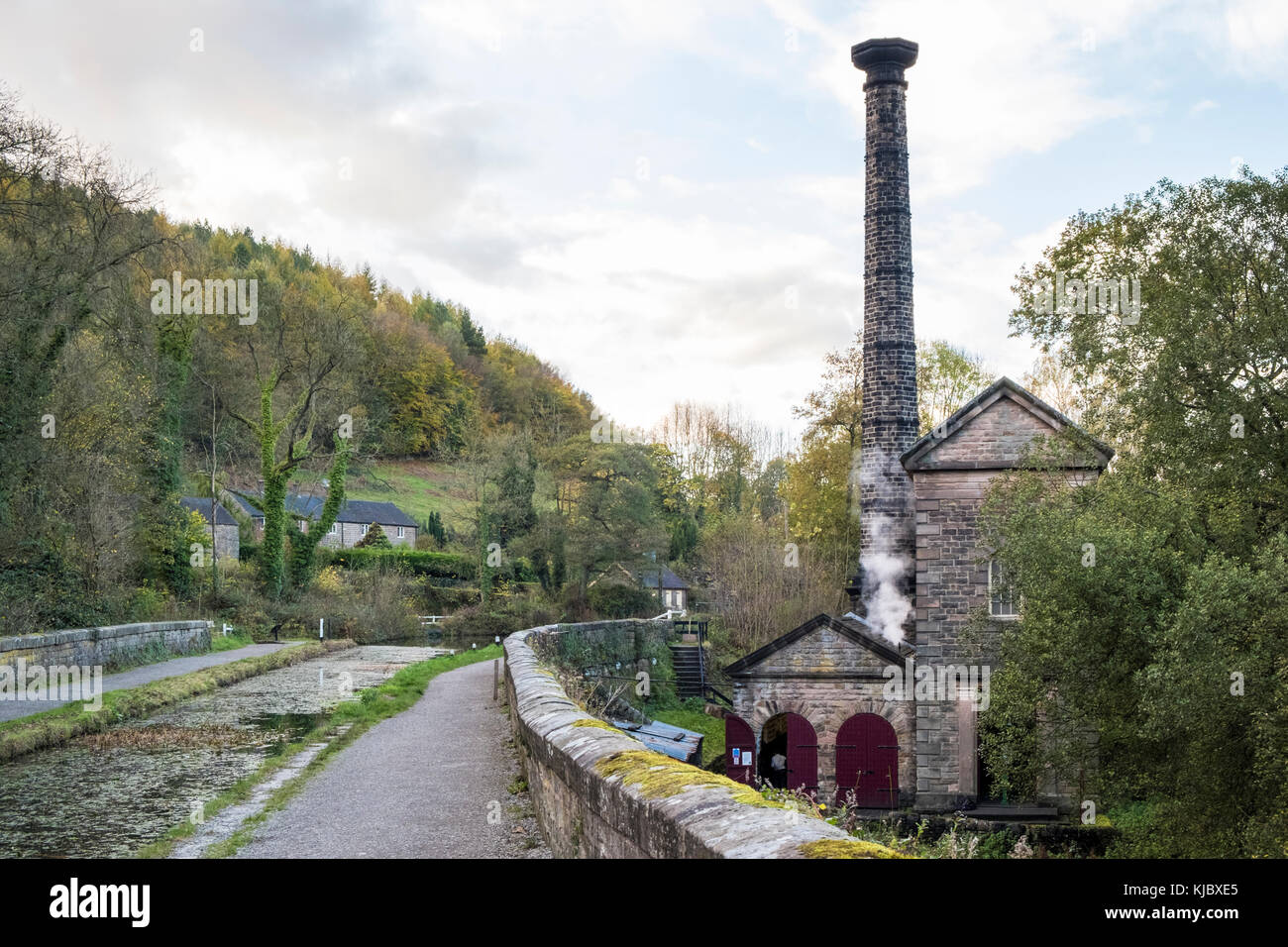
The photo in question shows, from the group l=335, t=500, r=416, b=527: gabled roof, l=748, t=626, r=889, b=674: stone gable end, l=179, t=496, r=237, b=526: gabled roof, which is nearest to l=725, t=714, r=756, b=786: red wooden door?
l=748, t=626, r=889, b=674: stone gable end

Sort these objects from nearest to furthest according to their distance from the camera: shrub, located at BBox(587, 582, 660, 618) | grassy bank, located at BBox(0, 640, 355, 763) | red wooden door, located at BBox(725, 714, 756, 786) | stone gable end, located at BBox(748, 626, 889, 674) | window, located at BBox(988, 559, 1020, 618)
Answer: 1. grassy bank, located at BBox(0, 640, 355, 763)
2. window, located at BBox(988, 559, 1020, 618)
3. stone gable end, located at BBox(748, 626, 889, 674)
4. red wooden door, located at BBox(725, 714, 756, 786)
5. shrub, located at BBox(587, 582, 660, 618)

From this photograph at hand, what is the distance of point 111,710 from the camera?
13.2 m

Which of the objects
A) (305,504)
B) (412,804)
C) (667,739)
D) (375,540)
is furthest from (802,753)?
(305,504)

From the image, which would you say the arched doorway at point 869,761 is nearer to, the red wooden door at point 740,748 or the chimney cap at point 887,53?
the red wooden door at point 740,748

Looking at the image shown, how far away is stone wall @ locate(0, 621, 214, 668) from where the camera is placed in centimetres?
1510

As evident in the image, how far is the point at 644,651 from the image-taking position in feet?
116

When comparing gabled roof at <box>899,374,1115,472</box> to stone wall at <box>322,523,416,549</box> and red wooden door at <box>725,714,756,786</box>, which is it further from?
stone wall at <box>322,523,416,549</box>

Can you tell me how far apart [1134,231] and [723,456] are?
45.2m

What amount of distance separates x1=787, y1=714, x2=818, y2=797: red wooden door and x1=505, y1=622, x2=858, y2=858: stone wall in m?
15.9

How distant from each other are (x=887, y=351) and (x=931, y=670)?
854 centimetres

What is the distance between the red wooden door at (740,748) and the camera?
23.7m

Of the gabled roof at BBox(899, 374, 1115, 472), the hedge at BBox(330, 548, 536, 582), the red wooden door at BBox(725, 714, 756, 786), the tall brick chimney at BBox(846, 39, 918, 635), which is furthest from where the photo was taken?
the hedge at BBox(330, 548, 536, 582)
